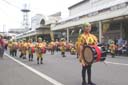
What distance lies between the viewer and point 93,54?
1113cm

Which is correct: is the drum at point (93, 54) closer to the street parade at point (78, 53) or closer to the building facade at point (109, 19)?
the street parade at point (78, 53)

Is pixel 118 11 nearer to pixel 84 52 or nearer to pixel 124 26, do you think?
pixel 124 26

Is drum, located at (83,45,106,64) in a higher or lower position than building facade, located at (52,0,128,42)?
lower

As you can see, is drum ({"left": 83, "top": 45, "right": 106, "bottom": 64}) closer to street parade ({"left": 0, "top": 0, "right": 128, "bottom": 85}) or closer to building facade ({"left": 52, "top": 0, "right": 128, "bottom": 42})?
street parade ({"left": 0, "top": 0, "right": 128, "bottom": 85})

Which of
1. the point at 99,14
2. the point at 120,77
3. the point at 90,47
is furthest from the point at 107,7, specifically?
the point at 90,47

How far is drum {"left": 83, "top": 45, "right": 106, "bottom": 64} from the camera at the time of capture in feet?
36.6

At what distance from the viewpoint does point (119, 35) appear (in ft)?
137

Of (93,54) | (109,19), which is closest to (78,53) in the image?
(93,54)

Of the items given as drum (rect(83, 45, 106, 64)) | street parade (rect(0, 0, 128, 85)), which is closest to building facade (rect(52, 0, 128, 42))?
street parade (rect(0, 0, 128, 85))

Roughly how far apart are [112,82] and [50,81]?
216 centimetres

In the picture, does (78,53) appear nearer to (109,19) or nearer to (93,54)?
(93,54)

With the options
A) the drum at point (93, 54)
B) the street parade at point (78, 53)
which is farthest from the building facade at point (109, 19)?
the drum at point (93, 54)

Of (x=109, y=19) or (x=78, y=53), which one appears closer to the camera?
(x=78, y=53)

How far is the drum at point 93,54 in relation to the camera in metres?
11.2
